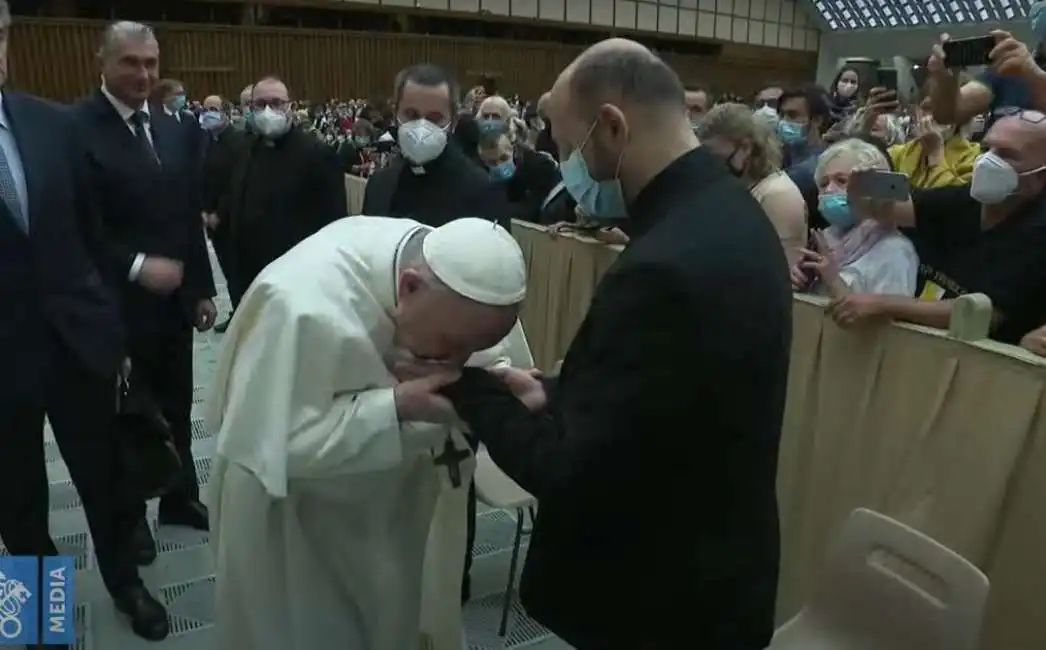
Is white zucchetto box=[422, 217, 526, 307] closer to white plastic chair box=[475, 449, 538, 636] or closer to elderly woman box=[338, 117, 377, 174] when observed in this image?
white plastic chair box=[475, 449, 538, 636]

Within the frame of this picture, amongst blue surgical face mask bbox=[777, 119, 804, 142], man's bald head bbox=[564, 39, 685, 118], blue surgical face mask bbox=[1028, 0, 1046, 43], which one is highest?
blue surgical face mask bbox=[1028, 0, 1046, 43]

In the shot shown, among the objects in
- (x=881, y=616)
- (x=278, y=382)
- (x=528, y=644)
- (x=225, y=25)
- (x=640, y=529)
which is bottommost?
(x=528, y=644)

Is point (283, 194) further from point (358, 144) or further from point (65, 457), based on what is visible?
point (358, 144)

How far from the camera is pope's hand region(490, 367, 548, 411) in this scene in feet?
4.56

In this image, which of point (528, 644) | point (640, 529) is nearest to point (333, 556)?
point (640, 529)

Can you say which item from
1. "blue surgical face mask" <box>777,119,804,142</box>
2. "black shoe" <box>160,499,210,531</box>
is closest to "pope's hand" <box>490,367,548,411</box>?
"black shoe" <box>160,499,210,531</box>

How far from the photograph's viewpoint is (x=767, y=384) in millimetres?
1229

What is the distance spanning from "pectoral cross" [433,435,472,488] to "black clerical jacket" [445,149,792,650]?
203 millimetres

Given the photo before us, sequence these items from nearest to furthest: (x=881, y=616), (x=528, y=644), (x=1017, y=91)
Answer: (x=881, y=616) → (x=528, y=644) → (x=1017, y=91)

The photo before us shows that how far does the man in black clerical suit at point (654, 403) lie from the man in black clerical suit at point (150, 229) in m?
1.86

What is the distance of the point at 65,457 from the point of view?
2412 millimetres

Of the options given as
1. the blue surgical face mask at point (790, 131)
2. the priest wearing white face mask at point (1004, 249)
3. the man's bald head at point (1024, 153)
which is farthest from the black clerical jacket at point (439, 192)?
the blue surgical face mask at point (790, 131)

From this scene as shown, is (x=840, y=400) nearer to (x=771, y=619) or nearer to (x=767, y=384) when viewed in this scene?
(x=771, y=619)

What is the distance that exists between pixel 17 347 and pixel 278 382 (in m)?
1.22
